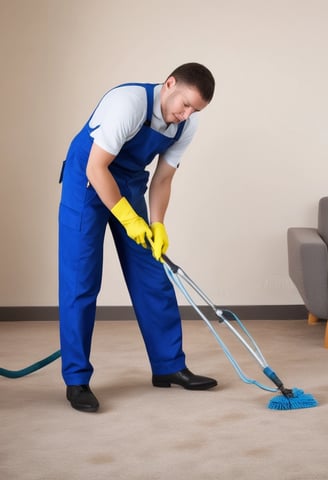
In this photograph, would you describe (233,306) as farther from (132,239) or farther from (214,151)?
(132,239)

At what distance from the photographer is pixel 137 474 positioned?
1976mm

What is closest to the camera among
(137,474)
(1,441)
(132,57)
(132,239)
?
(137,474)

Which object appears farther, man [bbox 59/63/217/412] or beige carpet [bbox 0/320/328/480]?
man [bbox 59/63/217/412]

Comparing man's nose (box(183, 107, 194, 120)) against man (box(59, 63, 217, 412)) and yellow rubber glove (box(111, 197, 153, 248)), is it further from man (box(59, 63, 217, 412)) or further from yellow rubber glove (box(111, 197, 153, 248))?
yellow rubber glove (box(111, 197, 153, 248))

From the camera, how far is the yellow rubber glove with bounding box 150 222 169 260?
8.47 feet

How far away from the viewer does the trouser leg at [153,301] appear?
8.93 feet

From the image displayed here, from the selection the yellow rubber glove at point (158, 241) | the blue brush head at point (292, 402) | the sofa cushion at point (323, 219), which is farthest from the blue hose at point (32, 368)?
the sofa cushion at point (323, 219)

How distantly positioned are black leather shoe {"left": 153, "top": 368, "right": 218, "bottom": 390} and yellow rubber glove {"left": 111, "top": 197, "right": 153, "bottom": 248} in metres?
0.54

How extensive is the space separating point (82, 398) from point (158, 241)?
545 millimetres

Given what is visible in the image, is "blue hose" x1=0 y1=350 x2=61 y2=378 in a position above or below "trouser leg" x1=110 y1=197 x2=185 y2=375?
below

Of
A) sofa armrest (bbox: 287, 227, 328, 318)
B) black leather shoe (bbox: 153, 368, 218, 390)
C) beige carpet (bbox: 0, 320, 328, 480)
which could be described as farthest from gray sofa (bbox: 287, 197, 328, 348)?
black leather shoe (bbox: 153, 368, 218, 390)

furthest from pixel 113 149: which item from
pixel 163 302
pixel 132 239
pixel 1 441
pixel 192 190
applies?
pixel 192 190

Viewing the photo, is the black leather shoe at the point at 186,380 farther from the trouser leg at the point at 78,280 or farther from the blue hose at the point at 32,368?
the blue hose at the point at 32,368

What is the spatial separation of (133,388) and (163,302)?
33 centimetres
